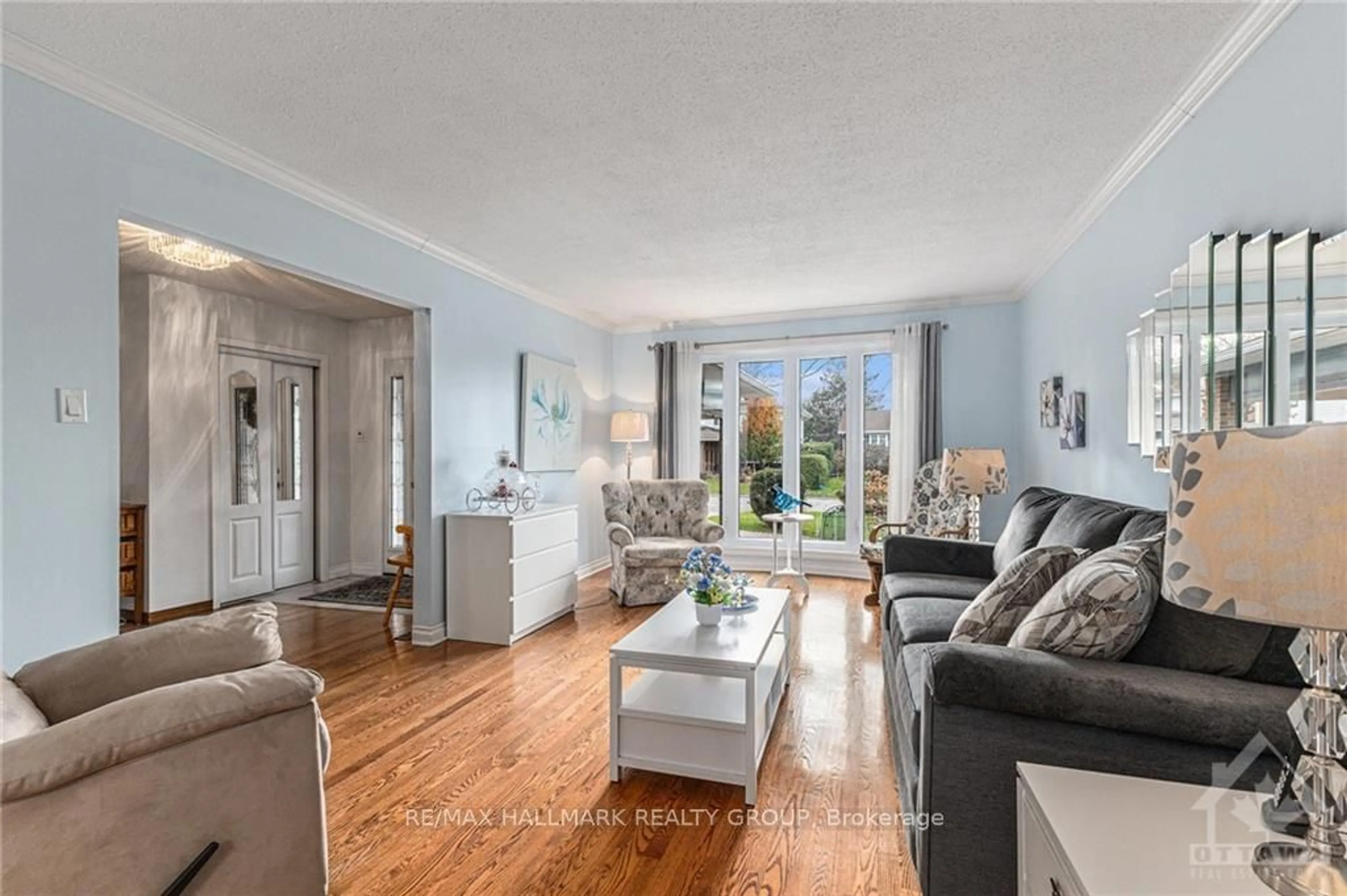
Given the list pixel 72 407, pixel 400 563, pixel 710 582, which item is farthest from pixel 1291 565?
pixel 400 563

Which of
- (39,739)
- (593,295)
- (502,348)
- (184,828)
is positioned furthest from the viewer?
(593,295)

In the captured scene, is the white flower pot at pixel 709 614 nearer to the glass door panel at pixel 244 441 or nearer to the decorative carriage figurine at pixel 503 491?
the decorative carriage figurine at pixel 503 491

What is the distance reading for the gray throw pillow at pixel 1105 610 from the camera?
142cm

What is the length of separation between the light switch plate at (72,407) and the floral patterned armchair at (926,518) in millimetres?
4445

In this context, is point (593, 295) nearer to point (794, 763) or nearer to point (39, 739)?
point (794, 763)

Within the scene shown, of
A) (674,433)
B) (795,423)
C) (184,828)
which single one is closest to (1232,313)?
(184,828)

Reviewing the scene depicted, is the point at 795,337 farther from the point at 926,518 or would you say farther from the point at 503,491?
the point at 503,491

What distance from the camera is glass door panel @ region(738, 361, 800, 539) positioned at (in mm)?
5816

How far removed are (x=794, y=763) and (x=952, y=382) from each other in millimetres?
3856

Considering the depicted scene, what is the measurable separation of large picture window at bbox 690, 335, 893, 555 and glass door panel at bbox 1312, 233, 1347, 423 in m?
3.95

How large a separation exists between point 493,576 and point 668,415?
8.73ft

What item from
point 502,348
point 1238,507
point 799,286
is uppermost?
point 799,286

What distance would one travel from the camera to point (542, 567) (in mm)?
4113

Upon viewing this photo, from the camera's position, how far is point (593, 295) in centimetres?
500
